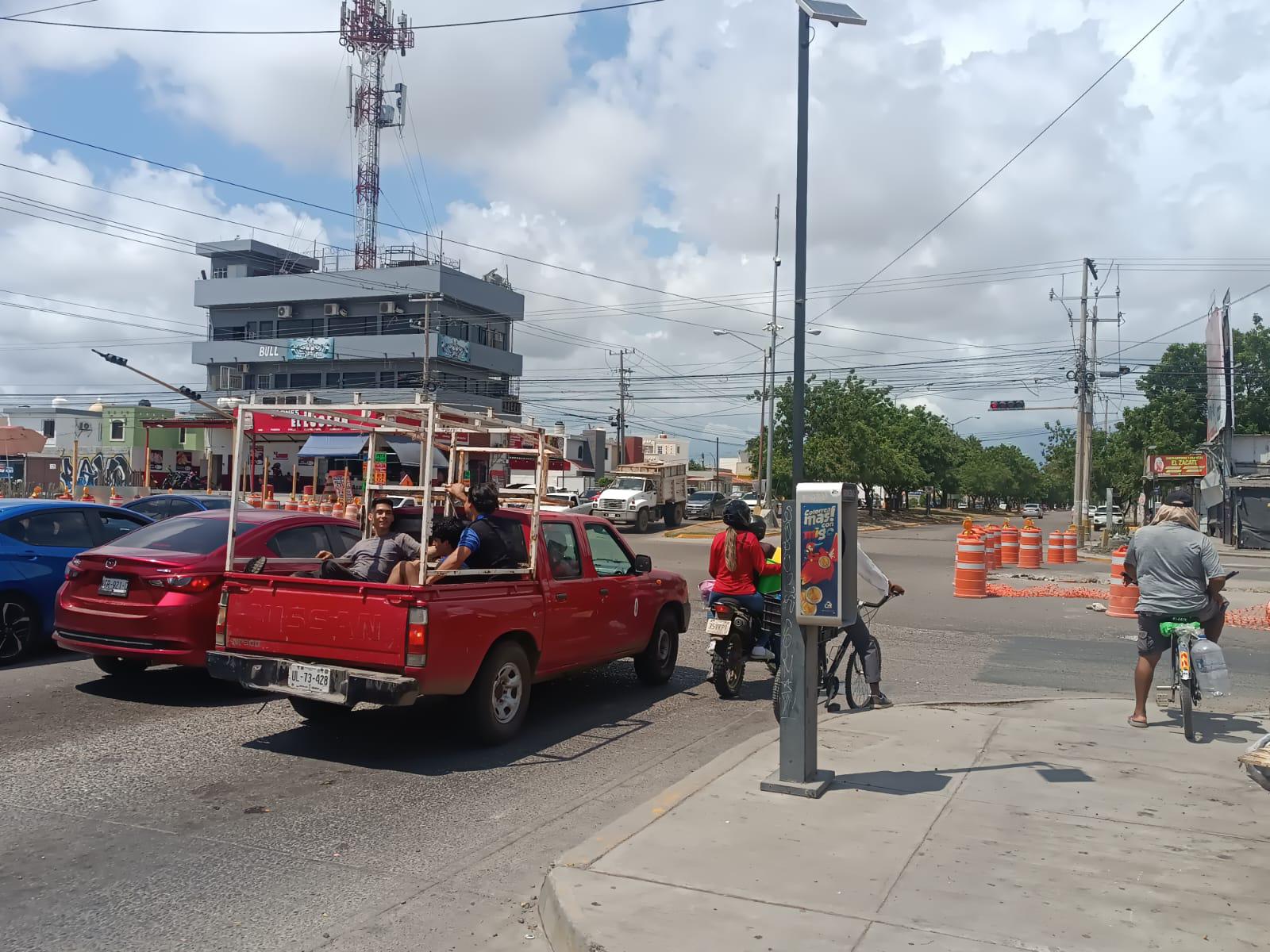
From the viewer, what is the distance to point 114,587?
8.55 m

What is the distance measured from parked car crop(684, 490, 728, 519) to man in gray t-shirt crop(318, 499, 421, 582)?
153ft

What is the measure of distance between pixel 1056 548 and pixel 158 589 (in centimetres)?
2486

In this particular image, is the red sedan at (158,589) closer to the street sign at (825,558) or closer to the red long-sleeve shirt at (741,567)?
the red long-sleeve shirt at (741,567)

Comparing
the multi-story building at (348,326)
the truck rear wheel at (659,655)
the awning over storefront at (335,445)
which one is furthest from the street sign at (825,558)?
the multi-story building at (348,326)

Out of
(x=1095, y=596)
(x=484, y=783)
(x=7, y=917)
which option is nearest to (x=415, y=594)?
(x=484, y=783)

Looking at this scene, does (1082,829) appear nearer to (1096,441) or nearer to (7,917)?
(7,917)

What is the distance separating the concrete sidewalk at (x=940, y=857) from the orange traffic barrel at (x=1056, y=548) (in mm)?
21698

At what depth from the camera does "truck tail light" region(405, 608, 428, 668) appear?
6645mm

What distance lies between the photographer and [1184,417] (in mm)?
66938

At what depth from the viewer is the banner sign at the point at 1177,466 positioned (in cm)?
4678

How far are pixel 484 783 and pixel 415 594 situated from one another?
1.27 metres

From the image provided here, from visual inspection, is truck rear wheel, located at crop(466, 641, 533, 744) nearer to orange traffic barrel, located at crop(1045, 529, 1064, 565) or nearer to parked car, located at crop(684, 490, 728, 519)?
orange traffic barrel, located at crop(1045, 529, 1064, 565)

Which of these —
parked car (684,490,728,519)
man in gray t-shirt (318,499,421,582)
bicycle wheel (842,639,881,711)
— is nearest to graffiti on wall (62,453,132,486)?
parked car (684,490,728,519)

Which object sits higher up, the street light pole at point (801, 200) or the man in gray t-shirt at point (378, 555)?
the street light pole at point (801, 200)
